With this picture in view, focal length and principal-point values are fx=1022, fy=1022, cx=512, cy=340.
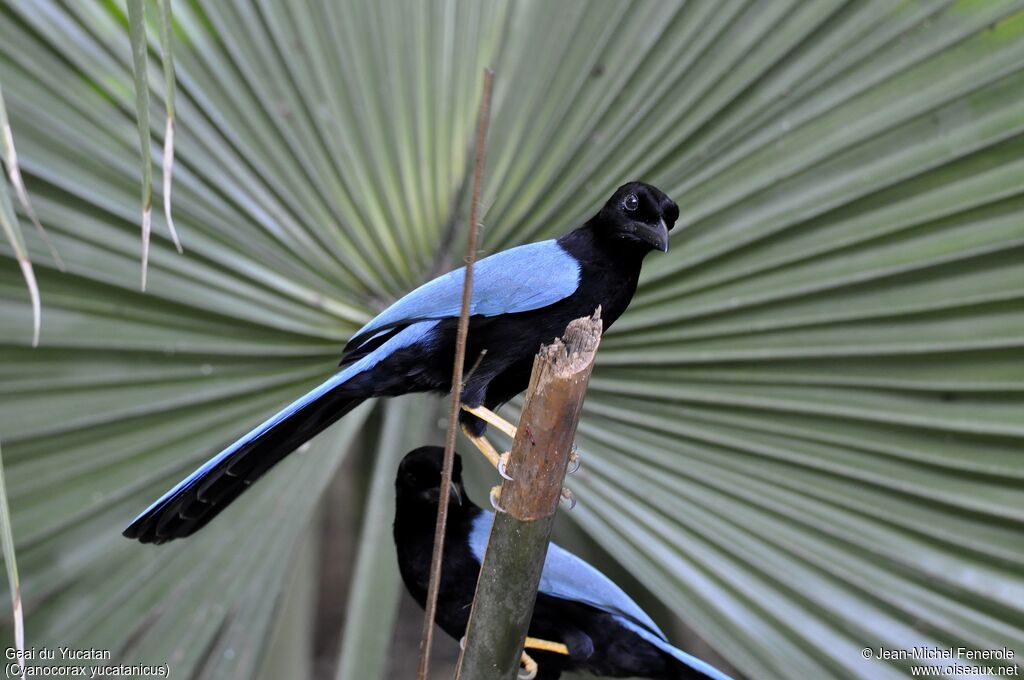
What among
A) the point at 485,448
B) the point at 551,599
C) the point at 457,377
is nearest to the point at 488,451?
the point at 485,448

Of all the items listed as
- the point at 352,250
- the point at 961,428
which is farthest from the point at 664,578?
the point at 352,250

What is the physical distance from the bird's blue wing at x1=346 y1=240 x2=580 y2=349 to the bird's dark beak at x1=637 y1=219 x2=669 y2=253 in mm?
179

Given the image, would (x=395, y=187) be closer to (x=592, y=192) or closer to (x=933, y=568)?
(x=592, y=192)

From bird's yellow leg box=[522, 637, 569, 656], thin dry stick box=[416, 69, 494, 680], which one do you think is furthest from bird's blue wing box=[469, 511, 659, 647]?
thin dry stick box=[416, 69, 494, 680]

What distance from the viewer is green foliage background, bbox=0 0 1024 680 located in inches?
94.7

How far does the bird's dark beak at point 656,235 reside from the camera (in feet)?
7.63

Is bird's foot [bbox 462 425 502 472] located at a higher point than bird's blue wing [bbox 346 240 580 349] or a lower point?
lower

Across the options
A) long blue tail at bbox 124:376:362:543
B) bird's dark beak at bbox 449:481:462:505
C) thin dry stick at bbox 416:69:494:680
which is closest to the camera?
thin dry stick at bbox 416:69:494:680

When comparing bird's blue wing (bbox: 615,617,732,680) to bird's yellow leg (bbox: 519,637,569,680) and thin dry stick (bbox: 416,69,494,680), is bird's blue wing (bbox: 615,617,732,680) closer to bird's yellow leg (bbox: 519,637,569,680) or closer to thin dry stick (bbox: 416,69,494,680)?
bird's yellow leg (bbox: 519,637,569,680)

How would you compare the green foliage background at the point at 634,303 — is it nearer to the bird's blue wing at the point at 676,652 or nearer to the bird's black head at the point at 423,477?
the bird's blue wing at the point at 676,652

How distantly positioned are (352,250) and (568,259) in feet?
2.40

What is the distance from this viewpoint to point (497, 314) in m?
2.38

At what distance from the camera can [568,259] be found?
2.45 meters

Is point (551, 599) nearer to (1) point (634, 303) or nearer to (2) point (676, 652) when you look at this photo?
(2) point (676, 652)
